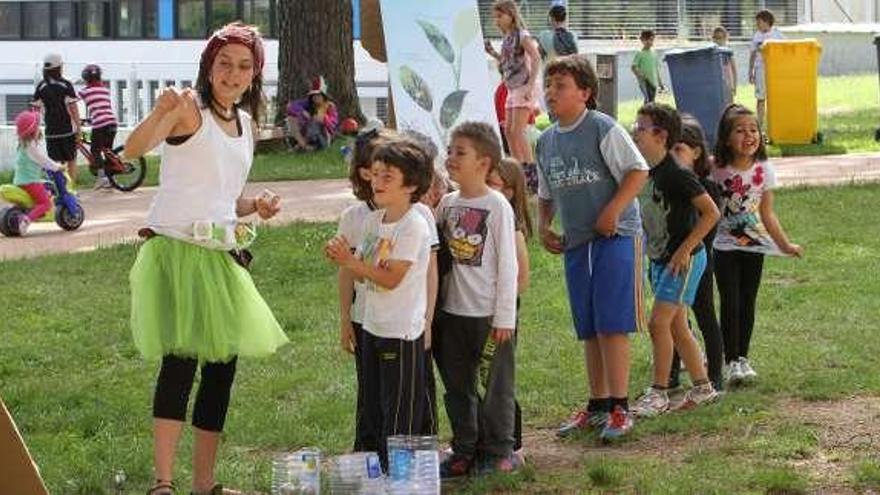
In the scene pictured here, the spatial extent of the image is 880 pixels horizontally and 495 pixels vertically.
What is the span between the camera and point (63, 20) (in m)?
41.3

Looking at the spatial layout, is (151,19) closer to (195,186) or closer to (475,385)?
(475,385)

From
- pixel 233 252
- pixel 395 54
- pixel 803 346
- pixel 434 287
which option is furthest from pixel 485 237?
pixel 395 54

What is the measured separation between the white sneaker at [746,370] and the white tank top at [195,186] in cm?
315

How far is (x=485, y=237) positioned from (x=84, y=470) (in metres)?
1.78

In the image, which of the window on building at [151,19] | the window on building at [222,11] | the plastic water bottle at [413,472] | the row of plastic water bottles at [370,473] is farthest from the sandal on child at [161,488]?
the window on building at [151,19]

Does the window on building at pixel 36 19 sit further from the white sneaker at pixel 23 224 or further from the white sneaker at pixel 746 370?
the white sneaker at pixel 746 370

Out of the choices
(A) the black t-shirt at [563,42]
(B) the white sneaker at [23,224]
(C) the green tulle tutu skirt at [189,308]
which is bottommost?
(B) the white sneaker at [23,224]

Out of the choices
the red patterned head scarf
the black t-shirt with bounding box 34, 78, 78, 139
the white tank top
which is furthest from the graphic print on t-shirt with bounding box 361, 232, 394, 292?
the black t-shirt with bounding box 34, 78, 78, 139

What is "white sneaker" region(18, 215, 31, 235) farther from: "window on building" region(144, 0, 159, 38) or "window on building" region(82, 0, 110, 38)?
"window on building" region(82, 0, 110, 38)

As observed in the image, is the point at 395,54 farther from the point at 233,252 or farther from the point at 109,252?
the point at 233,252

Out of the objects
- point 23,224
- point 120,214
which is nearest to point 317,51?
point 120,214

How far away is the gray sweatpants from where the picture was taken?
21.8ft

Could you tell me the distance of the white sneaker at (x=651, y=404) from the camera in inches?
299

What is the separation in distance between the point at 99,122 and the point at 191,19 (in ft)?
70.5
